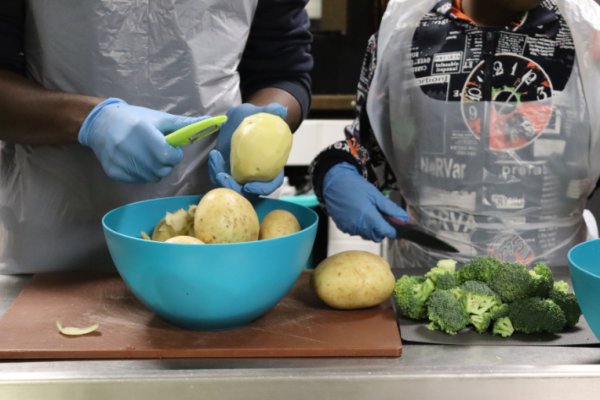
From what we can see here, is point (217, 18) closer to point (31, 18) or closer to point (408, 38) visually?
point (31, 18)

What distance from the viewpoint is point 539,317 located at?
844 mm

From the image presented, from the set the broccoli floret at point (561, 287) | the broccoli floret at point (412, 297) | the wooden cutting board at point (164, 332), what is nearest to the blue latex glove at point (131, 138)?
the wooden cutting board at point (164, 332)

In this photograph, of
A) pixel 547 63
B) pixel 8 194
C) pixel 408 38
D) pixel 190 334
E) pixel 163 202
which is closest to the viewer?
Result: pixel 190 334

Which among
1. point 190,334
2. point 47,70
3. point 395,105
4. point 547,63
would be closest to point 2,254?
point 47,70

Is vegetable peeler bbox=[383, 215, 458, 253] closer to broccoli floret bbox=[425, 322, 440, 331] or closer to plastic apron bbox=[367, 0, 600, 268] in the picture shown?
broccoli floret bbox=[425, 322, 440, 331]

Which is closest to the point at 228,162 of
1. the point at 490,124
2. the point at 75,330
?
the point at 75,330

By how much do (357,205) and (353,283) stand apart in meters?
0.35

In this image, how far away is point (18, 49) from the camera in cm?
112

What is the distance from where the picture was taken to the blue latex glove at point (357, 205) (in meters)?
1.20

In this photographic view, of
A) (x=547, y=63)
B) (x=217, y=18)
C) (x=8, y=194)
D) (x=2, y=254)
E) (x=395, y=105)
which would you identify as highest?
(x=217, y=18)

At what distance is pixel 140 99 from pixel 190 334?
21.7 inches

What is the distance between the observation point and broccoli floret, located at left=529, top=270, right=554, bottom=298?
896 mm

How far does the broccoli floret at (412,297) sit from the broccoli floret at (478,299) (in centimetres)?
6

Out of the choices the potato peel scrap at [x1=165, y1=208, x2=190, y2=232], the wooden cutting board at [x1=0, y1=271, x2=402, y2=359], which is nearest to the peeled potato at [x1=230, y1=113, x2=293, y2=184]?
the potato peel scrap at [x1=165, y1=208, x2=190, y2=232]
